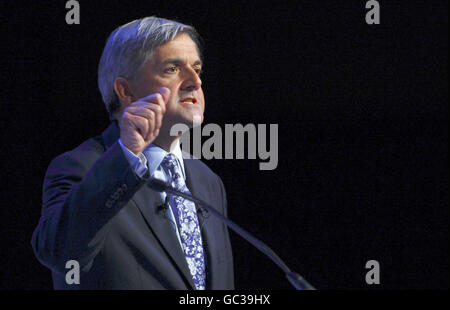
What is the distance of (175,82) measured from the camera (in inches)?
74.9

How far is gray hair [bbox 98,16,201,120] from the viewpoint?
194 centimetres

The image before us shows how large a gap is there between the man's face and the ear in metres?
0.02

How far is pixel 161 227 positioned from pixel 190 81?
514mm

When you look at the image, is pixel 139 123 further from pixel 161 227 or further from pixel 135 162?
pixel 161 227

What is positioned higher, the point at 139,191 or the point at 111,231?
the point at 139,191

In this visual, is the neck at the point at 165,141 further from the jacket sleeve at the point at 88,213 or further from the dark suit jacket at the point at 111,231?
the jacket sleeve at the point at 88,213

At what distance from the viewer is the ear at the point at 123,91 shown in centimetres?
196

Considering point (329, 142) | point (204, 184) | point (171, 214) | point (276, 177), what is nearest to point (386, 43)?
point (329, 142)

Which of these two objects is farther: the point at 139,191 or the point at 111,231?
the point at 139,191

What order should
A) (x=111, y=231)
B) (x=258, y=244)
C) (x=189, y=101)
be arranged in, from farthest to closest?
(x=189, y=101) → (x=111, y=231) → (x=258, y=244)

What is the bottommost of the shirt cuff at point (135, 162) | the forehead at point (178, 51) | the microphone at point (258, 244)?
the microphone at point (258, 244)

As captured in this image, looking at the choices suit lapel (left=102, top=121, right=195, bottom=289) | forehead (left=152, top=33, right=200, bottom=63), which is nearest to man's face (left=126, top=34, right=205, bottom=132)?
forehead (left=152, top=33, right=200, bottom=63)

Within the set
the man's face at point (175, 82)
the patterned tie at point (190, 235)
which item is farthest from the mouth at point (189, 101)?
the patterned tie at point (190, 235)

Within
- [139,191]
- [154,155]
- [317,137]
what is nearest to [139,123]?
[139,191]
